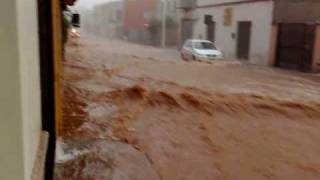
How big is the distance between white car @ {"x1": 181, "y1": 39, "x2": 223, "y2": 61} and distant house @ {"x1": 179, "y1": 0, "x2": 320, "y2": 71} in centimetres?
259

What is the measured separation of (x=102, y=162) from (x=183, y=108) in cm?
436

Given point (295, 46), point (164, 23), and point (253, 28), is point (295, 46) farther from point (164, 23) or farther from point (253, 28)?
point (164, 23)

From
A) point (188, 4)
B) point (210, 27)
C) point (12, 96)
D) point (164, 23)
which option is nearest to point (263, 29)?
point (210, 27)

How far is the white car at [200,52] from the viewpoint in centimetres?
2084

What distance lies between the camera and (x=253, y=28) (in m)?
23.1

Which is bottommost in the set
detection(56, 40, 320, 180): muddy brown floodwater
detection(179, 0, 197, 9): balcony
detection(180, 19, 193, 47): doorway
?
detection(56, 40, 320, 180): muddy brown floodwater

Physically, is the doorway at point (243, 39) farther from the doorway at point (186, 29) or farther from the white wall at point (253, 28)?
the doorway at point (186, 29)

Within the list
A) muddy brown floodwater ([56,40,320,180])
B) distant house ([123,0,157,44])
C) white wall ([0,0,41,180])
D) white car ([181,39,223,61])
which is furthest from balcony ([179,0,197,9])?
white wall ([0,0,41,180])

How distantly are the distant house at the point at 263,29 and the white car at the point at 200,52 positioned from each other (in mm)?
2591

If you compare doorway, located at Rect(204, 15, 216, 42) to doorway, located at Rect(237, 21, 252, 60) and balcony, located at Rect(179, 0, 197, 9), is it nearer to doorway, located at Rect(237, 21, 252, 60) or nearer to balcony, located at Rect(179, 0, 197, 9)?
balcony, located at Rect(179, 0, 197, 9)

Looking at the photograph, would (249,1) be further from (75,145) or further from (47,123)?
(47,123)

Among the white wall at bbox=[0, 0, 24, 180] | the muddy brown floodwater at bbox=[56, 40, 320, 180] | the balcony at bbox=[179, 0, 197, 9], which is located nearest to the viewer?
the white wall at bbox=[0, 0, 24, 180]

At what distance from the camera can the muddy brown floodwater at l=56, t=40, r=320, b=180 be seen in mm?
4758

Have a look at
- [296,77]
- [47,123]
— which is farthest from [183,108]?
[296,77]
